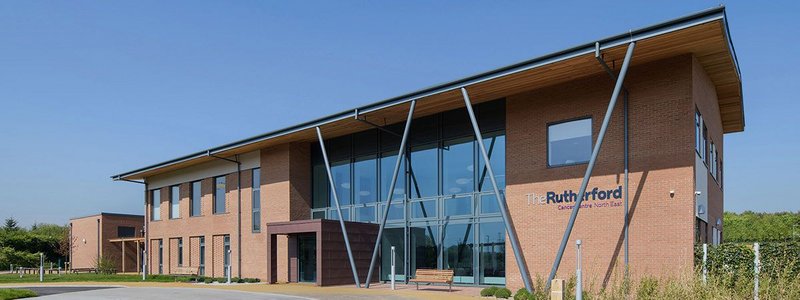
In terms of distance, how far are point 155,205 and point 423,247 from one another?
1983 cm

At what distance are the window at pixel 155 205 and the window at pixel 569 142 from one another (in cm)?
2453

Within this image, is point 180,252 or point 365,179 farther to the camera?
point 180,252

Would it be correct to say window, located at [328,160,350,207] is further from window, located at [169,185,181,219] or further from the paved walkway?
window, located at [169,185,181,219]

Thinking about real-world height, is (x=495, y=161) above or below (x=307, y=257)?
above

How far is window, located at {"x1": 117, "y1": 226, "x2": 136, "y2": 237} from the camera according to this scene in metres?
44.1

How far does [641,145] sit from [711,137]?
14.5 feet

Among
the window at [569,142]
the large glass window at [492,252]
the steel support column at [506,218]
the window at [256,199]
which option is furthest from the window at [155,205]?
the window at [569,142]

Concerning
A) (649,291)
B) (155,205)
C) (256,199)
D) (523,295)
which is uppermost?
(256,199)

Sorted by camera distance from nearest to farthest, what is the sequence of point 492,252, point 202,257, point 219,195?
point 492,252 < point 219,195 < point 202,257

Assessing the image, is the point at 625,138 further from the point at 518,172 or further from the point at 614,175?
the point at 518,172

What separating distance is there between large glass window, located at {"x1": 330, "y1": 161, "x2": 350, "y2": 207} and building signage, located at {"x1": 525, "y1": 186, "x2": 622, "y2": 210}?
8.79 metres

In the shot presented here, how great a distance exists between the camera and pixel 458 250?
824 inches

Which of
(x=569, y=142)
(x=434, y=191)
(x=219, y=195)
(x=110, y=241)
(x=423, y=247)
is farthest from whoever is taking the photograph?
(x=110, y=241)

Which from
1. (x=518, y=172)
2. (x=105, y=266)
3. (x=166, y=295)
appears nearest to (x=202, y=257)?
(x=105, y=266)
